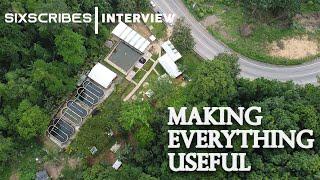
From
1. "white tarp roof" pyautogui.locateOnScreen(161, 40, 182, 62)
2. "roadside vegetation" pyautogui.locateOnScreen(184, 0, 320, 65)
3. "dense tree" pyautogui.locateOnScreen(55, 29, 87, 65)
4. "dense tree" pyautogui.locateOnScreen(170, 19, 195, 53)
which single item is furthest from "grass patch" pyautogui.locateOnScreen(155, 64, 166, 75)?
"dense tree" pyautogui.locateOnScreen(55, 29, 87, 65)

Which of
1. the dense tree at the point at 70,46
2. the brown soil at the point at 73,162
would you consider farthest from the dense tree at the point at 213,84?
the brown soil at the point at 73,162

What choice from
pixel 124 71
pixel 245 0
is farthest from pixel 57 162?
pixel 245 0

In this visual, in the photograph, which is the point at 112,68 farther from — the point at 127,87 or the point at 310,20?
the point at 310,20

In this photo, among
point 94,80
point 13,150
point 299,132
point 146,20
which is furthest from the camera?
point 146,20

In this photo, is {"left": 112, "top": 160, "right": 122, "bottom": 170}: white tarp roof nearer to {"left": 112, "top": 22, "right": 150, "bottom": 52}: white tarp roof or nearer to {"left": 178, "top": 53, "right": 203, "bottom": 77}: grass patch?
{"left": 178, "top": 53, "right": 203, "bottom": 77}: grass patch

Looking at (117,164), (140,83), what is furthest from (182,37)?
(117,164)

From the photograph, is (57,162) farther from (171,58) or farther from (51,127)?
(171,58)
